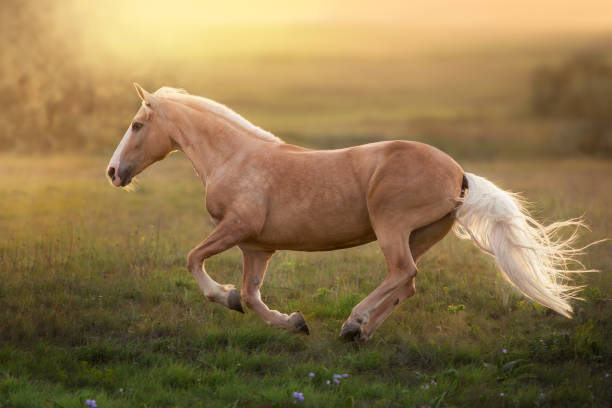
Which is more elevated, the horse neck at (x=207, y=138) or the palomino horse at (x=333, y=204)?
the horse neck at (x=207, y=138)

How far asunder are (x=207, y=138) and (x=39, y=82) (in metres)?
24.8

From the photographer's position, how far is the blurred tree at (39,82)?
27734mm

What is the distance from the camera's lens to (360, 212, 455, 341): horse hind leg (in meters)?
5.90

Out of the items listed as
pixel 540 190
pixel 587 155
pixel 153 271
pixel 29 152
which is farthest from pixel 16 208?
pixel 587 155

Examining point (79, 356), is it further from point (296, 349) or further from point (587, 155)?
point (587, 155)

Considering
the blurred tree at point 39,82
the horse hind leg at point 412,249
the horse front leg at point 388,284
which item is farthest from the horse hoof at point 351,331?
the blurred tree at point 39,82

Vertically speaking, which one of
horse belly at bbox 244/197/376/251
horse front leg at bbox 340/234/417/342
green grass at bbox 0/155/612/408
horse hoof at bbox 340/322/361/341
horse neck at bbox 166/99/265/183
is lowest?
green grass at bbox 0/155/612/408

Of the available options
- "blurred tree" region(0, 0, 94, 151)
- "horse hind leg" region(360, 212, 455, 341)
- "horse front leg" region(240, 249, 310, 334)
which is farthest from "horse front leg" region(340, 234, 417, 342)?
"blurred tree" region(0, 0, 94, 151)

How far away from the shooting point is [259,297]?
642 centimetres

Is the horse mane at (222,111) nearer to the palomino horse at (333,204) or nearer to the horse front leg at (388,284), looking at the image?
the palomino horse at (333,204)

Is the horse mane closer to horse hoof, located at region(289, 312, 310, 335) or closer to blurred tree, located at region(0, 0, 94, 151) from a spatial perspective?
horse hoof, located at region(289, 312, 310, 335)

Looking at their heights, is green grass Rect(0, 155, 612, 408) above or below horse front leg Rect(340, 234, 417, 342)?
below

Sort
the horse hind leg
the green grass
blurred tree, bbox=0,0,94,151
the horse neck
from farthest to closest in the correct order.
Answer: blurred tree, bbox=0,0,94,151, the horse neck, the horse hind leg, the green grass

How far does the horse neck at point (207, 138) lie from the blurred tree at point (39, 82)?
2288 centimetres
